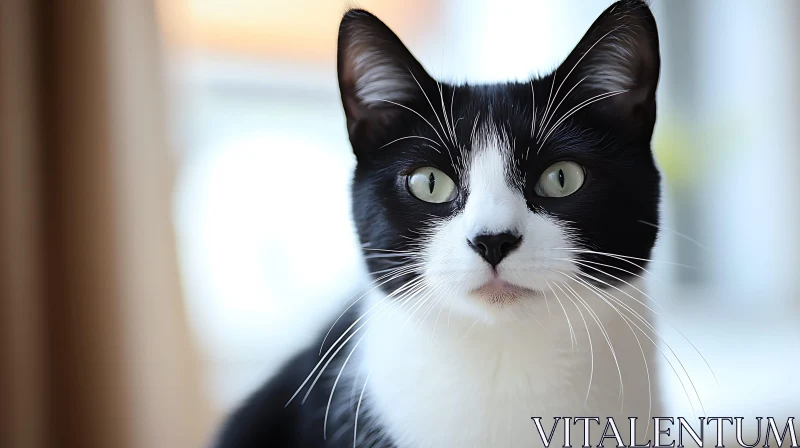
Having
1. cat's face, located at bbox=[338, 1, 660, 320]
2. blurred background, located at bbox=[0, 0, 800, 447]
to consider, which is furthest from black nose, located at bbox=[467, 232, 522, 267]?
blurred background, located at bbox=[0, 0, 800, 447]

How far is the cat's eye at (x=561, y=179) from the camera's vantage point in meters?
0.88

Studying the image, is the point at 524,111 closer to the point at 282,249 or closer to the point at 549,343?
the point at 549,343

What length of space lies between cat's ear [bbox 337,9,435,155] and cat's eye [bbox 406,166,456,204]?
0.30ft

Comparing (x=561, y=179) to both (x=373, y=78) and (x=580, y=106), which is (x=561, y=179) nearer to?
(x=580, y=106)

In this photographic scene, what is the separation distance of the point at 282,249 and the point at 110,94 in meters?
0.45

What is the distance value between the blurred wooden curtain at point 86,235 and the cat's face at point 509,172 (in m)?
0.45

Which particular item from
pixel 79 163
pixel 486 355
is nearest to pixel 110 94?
pixel 79 163

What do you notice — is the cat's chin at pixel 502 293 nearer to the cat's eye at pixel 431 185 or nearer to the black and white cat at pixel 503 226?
the black and white cat at pixel 503 226

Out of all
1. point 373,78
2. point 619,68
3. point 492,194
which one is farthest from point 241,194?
point 619,68

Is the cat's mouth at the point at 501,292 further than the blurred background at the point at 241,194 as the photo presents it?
No

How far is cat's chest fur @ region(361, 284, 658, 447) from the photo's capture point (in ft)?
2.99

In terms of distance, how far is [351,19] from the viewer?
37.7 inches

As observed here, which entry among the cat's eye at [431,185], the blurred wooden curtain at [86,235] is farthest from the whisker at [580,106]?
the blurred wooden curtain at [86,235]

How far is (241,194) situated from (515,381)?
21.0 inches
